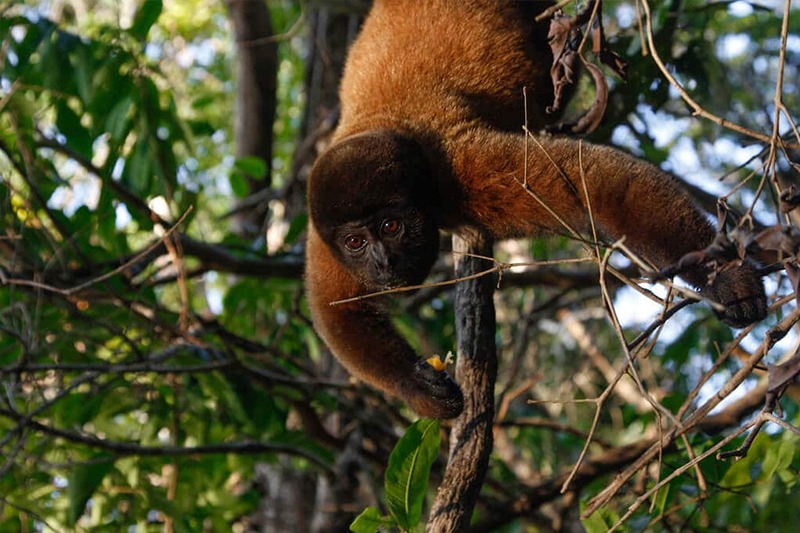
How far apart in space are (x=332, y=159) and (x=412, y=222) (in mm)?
541

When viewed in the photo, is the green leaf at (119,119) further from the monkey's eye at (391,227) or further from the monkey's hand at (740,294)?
the monkey's hand at (740,294)

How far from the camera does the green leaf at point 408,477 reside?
338 cm

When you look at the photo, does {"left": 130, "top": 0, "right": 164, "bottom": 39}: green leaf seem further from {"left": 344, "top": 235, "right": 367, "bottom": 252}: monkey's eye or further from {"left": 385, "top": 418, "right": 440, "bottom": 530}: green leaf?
{"left": 385, "top": 418, "right": 440, "bottom": 530}: green leaf

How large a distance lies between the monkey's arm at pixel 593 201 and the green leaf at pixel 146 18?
2.19 m

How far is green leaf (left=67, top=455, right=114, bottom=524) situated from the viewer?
4.65 meters

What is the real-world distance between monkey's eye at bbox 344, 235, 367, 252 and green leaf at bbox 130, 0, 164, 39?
193 cm

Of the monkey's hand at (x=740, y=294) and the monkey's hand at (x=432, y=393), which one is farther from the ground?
the monkey's hand at (x=740, y=294)

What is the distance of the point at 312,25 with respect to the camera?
8953 mm

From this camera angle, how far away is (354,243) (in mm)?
4500

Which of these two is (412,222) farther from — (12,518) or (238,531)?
(238,531)

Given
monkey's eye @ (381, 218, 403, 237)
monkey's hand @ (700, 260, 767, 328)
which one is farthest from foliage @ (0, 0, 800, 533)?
monkey's eye @ (381, 218, 403, 237)

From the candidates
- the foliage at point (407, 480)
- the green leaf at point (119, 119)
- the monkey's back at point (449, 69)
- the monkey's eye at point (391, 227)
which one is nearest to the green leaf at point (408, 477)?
the foliage at point (407, 480)

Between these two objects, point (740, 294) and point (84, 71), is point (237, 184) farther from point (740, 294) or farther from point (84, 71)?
point (740, 294)

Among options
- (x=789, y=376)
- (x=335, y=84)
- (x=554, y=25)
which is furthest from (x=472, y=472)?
(x=335, y=84)
